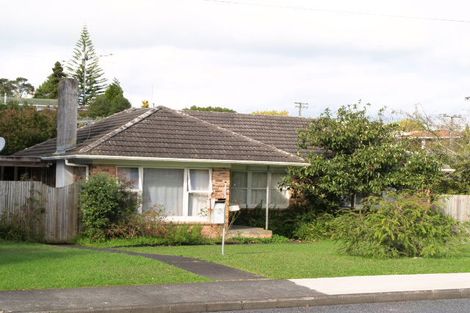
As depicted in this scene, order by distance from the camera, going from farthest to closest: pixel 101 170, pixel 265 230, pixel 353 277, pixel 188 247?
pixel 265 230, pixel 101 170, pixel 188 247, pixel 353 277

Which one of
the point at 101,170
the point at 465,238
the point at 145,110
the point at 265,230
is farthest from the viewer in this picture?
the point at 145,110

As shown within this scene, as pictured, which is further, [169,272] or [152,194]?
[152,194]

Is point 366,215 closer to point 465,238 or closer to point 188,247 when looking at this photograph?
point 465,238

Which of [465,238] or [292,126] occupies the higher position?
[292,126]

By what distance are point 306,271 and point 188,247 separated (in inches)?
250

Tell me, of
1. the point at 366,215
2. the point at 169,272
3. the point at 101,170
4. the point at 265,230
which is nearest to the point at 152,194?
the point at 101,170

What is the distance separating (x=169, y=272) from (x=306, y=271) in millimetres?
2723

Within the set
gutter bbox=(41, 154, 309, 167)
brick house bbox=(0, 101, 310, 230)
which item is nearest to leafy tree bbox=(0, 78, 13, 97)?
brick house bbox=(0, 101, 310, 230)

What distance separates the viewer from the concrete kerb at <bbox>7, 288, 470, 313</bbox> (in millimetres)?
10938

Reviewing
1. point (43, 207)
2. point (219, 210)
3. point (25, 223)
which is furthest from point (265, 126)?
point (219, 210)

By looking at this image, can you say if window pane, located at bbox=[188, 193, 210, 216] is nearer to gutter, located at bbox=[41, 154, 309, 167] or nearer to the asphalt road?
gutter, located at bbox=[41, 154, 309, 167]

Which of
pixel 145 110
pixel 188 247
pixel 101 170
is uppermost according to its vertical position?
pixel 145 110

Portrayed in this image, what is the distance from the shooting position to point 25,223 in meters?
20.8

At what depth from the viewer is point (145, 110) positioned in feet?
86.2
